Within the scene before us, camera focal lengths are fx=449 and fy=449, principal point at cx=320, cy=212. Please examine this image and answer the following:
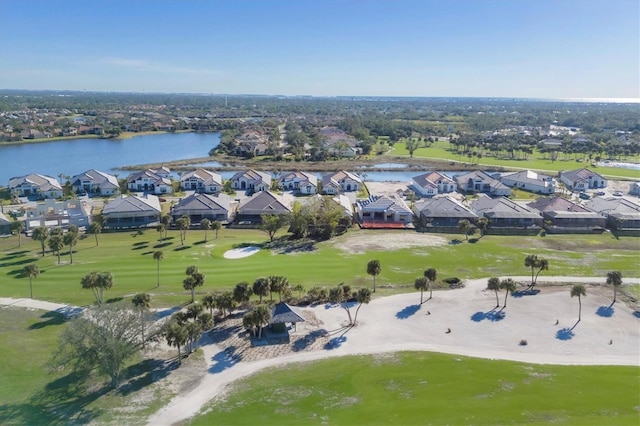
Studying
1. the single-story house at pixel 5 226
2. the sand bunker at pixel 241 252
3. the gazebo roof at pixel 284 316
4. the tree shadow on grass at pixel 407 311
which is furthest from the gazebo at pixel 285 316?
the single-story house at pixel 5 226

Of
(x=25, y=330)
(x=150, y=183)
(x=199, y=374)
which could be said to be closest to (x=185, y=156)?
(x=150, y=183)

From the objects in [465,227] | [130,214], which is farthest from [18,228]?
[465,227]

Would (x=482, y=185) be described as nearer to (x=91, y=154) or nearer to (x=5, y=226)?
(x=5, y=226)

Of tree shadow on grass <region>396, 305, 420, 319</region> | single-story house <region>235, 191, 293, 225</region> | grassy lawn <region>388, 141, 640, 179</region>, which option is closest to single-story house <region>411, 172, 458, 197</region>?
single-story house <region>235, 191, 293, 225</region>

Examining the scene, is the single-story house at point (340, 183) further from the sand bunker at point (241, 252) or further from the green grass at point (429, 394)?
the green grass at point (429, 394)

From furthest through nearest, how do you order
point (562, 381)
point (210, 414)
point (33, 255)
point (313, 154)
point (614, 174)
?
point (313, 154) → point (614, 174) → point (33, 255) → point (562, 381) → point (210, 414)

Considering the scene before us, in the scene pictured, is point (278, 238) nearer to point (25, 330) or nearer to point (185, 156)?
point (25, 330)

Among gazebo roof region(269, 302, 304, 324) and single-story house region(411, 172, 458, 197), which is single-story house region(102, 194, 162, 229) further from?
single-story house region(411, 172, 458, 197)
